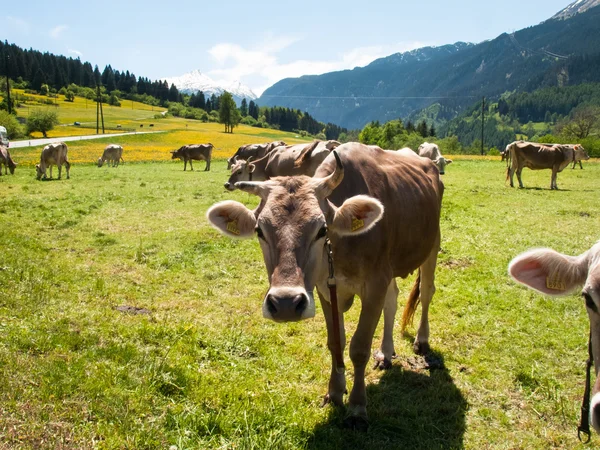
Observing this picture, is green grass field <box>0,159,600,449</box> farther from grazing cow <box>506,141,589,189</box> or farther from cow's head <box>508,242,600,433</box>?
grazing cow <box>506,141,589,189</box>

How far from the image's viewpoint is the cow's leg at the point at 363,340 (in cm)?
415

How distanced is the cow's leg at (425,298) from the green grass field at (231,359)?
166mm

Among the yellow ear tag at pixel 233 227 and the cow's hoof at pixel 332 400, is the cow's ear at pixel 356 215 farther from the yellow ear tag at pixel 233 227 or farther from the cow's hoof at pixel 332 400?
the cow's hoof at pixel 332 400

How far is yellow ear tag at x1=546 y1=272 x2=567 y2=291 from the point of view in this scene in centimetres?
322

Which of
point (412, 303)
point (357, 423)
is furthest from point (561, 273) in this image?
point (412, 303)

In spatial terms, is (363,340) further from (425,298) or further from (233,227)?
(425,298)

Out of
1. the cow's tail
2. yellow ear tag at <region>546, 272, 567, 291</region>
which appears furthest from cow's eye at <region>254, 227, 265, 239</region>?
the cow's tail

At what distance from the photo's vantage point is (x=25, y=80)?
13612cm

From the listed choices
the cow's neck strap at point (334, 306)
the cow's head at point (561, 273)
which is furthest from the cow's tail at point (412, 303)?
the cow's head at point (561, 273)

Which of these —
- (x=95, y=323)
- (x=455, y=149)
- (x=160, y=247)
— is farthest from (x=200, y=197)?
(x=455, y=149)

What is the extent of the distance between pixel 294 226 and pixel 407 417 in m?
2.41

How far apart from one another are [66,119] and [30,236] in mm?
100217

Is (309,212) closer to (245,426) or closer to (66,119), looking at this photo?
(245,426)

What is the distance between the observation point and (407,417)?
14.5 ft
